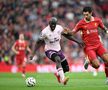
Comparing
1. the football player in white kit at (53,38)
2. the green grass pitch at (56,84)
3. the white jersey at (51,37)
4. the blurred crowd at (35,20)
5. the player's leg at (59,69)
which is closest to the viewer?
the green grass pitch at (56,84)

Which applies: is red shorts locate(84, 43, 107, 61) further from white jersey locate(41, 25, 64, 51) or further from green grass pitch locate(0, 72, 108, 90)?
white jersey locate(41, 25, 64, 51)

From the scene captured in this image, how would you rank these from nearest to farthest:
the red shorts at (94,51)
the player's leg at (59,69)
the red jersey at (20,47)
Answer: the player's leg at (59,69)
the red shorts at (94,51)
the red jersey at (20,47)

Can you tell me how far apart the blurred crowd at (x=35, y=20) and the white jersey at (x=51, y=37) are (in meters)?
15.2

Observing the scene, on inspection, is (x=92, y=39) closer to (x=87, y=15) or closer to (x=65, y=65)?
(x=87, y=15)

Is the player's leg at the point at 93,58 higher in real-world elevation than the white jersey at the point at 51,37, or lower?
lower

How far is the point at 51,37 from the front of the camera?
20266 mm

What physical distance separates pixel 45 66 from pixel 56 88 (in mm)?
17919

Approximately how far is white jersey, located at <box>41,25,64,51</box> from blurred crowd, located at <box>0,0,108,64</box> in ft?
49.8

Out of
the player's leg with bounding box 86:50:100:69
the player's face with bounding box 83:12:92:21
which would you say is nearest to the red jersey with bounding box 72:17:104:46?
the player's face with bounding box 83:12:92:21

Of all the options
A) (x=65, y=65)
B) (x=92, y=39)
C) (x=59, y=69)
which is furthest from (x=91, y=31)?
(x=65, y=65)

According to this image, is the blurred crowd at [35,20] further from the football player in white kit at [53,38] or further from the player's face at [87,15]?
the player's face at [87,15]

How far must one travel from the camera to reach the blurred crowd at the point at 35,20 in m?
36.4

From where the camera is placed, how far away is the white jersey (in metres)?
Answer: 20.2

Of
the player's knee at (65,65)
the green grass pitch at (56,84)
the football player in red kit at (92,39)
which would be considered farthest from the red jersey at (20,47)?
the football player in red kit at (92,39)
